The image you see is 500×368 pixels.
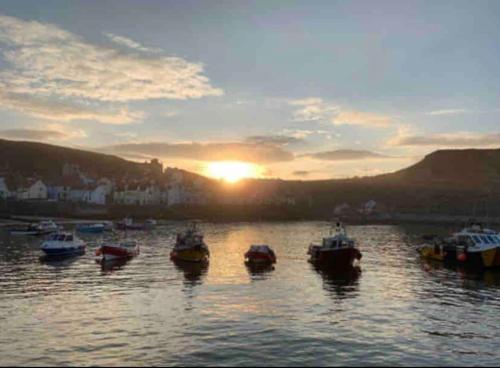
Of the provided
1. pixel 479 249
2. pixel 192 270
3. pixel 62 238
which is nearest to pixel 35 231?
pixel 62 238

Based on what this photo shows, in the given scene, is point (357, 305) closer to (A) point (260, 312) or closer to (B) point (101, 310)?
(A) point (260, 312)

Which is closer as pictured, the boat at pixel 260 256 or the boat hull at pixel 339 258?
the boat hull at pixel 339 258

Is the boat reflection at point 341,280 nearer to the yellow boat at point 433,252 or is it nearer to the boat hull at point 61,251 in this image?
the yellow boat at point 433,252

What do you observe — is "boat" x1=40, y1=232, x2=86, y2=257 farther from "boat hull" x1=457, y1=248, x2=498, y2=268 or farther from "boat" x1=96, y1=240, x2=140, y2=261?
"boat hull" x1=457, y1=248, x2=498, y2=268

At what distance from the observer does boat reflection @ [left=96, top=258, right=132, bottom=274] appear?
61153 mm

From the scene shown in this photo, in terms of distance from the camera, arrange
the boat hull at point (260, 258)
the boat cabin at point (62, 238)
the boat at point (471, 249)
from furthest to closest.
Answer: the boat cabin at point (62, 238) → the boat hull at point (260, 258) → the boat at point (471, 249)

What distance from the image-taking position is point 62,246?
241ft

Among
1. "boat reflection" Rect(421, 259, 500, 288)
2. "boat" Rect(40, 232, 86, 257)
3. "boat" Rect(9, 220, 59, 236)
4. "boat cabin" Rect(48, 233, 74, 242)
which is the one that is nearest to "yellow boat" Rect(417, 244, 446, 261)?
"boat reflection" Rect(421, 259, 500, 288)

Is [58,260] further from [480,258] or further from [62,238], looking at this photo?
[480,258]

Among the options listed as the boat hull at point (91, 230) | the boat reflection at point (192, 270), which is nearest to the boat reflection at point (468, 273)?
the boat reflection at point (192, 270)

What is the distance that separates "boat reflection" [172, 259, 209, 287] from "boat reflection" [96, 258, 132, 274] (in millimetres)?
6504

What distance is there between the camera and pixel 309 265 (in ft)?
225

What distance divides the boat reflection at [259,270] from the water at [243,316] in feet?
0.72

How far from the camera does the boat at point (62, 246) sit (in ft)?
239
